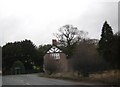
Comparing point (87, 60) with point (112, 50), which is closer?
point (112, 50)

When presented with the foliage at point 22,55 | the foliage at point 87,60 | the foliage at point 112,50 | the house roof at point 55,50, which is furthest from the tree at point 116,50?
the foliage at point 22,55

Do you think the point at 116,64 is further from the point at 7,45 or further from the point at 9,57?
the point at 7,45

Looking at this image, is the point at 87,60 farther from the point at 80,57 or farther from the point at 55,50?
the point at 55,50

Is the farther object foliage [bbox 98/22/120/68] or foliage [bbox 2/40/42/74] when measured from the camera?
foliage [bbox 2/40/42/74]

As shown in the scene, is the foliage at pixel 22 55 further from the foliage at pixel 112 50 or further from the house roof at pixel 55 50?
the foliage at pixel 112 50

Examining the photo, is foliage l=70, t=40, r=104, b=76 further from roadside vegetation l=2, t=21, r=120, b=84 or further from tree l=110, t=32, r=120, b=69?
tree l=110, t=32, r=120, b=69

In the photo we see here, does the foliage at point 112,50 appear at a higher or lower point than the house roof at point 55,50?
lower

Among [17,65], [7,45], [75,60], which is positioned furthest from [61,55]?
[75,60]

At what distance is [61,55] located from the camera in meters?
94.7

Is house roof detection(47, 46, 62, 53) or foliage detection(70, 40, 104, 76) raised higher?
house roof detection(47, 46, 62, 53)

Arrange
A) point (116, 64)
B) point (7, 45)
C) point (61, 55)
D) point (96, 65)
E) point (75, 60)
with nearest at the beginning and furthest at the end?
point (116, 64) → point (96, 65) → point (75, 60) → point (61, 55) → point (7, 45)

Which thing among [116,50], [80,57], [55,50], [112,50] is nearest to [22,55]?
[55,50]

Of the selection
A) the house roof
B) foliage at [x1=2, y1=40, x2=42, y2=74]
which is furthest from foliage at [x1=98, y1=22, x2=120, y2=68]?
foliage at [x1=2, y1=40, x2=42, y2=74]

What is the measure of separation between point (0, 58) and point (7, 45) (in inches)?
485
